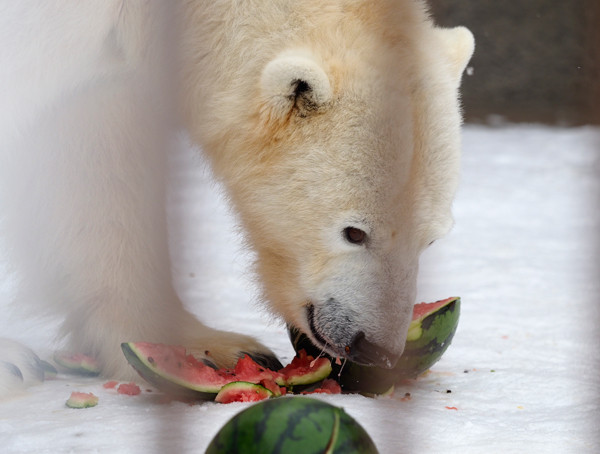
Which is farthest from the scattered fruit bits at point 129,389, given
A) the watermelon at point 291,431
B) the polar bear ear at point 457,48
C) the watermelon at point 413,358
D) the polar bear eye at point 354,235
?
the polar bear ear at point 457,48

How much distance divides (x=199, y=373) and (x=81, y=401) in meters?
0.27

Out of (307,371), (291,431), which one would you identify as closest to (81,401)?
(307,371)

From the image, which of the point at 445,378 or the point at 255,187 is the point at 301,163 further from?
the point at 445,378

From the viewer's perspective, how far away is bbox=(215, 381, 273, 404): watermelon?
1777 mm

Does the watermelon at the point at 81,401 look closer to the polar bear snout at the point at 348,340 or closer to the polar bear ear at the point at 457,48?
the polar bear snout at the point at 348,340

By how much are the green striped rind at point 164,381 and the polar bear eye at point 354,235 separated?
1.46 feet

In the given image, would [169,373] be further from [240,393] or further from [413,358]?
[413,358]

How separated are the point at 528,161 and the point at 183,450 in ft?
14.3

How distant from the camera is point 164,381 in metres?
1.80

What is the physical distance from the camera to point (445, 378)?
2.18 m

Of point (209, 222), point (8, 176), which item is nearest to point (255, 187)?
point (8, 176)

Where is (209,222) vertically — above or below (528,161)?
below

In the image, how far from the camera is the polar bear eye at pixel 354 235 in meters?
1.91

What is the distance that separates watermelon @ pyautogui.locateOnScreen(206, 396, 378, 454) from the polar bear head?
0.82 meters
